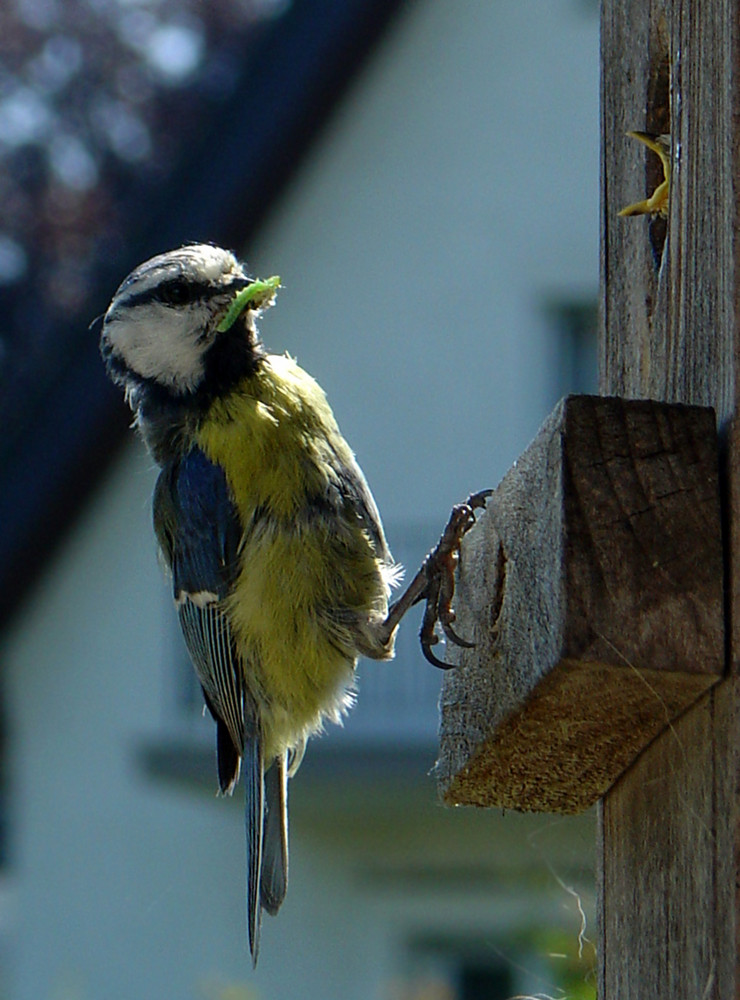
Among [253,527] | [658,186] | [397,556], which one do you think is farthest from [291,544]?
[397,556]

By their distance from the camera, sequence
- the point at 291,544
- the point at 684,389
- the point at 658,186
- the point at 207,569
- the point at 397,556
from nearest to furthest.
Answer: the point at 684,389 → the point at 658,186 → the point at 291,544 → the point at 207,569 → the point at 397,556

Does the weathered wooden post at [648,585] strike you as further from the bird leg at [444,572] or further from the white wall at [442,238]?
the white wall at [442,238]

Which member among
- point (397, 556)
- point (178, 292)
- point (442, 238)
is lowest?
point (397, 556)

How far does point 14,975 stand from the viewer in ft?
25.0

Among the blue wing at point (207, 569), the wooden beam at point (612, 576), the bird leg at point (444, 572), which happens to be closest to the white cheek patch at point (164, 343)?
the blue wing at point (207, 569)

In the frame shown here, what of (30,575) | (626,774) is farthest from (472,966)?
(626,774)

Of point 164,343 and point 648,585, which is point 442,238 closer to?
point 164,343

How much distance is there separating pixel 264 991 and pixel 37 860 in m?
1.26

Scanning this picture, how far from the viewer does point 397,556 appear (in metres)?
6.82

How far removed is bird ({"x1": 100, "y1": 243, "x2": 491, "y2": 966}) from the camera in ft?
6.93

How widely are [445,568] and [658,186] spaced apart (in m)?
0.57

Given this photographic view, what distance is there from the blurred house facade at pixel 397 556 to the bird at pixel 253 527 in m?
4.47

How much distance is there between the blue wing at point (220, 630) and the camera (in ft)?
7.09

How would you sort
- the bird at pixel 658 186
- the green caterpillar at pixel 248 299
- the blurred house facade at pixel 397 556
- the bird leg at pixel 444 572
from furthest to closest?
the blurred house facade at pixel 397 556 < the green caterpillar at pixel 248 299 < the bird leg at pixel 444 572 < the bird at pixel 658 186
